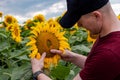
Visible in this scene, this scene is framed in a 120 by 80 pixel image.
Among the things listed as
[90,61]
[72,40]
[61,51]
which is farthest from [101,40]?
[72,40]

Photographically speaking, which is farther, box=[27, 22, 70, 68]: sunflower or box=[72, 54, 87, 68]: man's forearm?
box=[72, 54, 87, 68]: man's forearm

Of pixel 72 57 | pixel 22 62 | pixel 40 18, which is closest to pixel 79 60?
pixel 72 57

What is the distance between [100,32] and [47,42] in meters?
0.59

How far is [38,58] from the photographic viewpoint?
412 cm

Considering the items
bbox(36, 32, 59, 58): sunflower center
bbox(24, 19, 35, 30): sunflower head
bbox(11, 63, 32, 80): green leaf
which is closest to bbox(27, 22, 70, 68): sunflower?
bbox(36, 32, 59, 58): sunflower center

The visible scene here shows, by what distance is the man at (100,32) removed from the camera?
359 cm

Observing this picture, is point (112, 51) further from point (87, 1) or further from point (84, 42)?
point (84, 42)

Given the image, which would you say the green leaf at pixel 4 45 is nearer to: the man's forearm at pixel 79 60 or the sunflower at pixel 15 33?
the sunflower at pixel 15 33

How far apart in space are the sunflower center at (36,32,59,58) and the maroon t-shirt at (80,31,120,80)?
52cm

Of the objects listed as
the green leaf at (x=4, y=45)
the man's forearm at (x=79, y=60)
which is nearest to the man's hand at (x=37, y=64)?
the man's forearm at (x=79, y=60)

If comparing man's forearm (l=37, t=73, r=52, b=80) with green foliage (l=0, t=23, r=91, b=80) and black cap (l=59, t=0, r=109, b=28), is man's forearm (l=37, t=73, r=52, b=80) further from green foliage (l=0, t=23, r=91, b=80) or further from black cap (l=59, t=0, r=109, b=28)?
black cap (l=59, t=0, r=109, b=28)

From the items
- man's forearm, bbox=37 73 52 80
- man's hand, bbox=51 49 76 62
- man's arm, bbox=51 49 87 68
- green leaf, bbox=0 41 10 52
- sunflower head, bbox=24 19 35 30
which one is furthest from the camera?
sunflower head, bbox=24 19 35 30

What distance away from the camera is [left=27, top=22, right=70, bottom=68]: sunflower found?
4.16 metres

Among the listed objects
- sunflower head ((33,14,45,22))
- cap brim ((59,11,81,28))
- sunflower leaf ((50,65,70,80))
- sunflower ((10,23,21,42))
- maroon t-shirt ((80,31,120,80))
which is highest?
cap brim ((59,11,81,28))
